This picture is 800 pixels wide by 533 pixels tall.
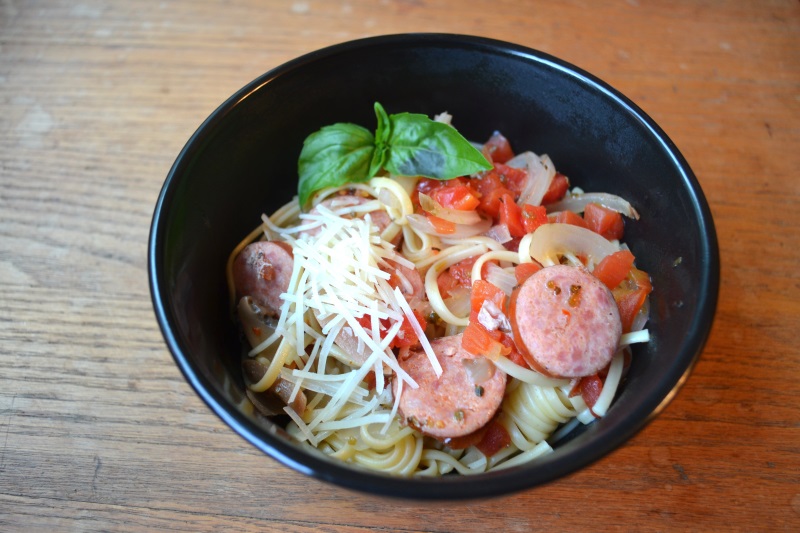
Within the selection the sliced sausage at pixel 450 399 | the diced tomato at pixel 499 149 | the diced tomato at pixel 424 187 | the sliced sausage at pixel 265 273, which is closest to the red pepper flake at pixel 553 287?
the sliced sausage at pixel 450 399

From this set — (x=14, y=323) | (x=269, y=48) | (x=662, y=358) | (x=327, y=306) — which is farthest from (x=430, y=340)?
(x=269, y=48)

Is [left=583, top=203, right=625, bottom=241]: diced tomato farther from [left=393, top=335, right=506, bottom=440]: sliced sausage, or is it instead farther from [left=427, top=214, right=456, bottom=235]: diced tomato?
[left=393, top=335, right=506, bottom=440]: sliced sausage

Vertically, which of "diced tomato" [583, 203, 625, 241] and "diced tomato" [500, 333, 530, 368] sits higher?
"diced tomato" [583, 203, 625, 241]

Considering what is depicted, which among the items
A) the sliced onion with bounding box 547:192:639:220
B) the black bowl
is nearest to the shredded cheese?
the black bowl

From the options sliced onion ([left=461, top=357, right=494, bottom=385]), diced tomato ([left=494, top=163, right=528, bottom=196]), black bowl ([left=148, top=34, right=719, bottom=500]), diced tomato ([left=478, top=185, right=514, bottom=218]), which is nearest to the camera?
black bowl ([left=148, top=34, right=719, bottom=500])

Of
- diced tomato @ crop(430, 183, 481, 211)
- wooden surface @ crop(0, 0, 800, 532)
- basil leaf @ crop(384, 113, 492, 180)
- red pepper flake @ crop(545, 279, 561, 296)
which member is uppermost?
basil leaf @ crop(384, 113, 492, 180)

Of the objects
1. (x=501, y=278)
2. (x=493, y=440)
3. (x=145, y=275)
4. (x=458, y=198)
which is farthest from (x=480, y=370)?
(x=145, y=275)

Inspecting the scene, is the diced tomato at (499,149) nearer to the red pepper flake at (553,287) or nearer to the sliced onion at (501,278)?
the sliced onion at (501,278)
